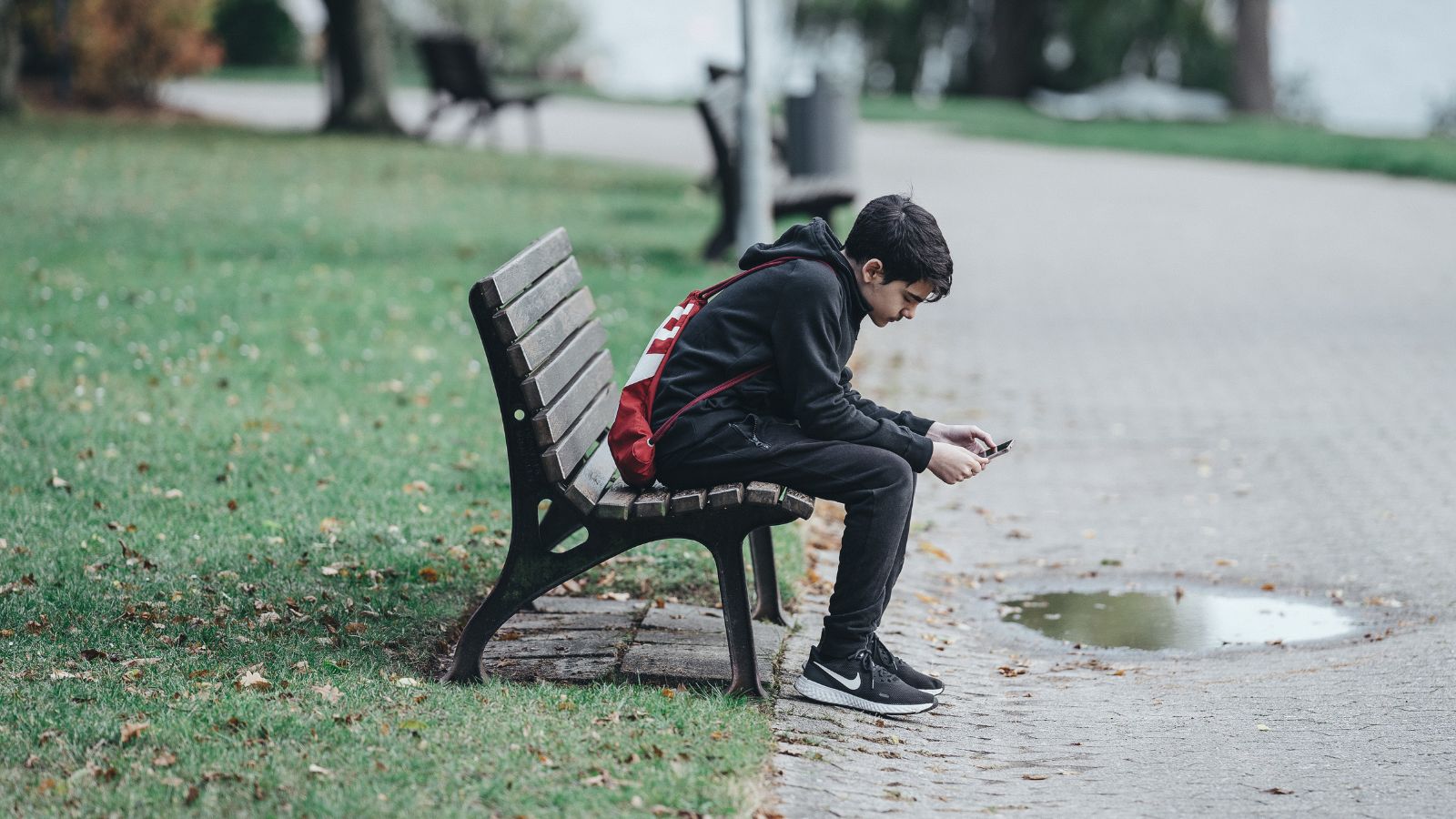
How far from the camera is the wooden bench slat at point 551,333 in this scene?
414cm

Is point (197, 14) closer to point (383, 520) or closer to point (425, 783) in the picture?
point (383, 520)

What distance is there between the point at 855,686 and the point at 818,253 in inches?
44.6

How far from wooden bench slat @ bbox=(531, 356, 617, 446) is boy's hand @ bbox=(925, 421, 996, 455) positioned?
97 centimetres

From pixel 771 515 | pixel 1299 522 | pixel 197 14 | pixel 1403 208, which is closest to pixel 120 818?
pixel 771 515

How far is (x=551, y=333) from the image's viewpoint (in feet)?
14.9

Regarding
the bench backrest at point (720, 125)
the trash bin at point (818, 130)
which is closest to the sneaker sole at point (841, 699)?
the bench backrest at point (720, 125)

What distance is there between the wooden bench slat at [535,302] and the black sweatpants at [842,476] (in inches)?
19.4

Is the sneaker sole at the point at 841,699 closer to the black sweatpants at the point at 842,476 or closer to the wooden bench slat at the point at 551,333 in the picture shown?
the black sweatpants at the point at 842,476

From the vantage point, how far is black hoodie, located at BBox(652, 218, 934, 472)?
416cm

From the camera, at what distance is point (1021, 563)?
6.20 metres

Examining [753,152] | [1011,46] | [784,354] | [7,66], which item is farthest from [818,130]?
[1011,46]

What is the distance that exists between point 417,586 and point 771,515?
152 cm

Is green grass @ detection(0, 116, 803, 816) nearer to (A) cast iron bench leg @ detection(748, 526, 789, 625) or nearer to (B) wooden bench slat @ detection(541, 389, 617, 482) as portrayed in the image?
(A) cast iron bench leg @ detection(748, 526, 789, 625)

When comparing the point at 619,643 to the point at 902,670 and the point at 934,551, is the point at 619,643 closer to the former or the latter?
the point at 902,670
